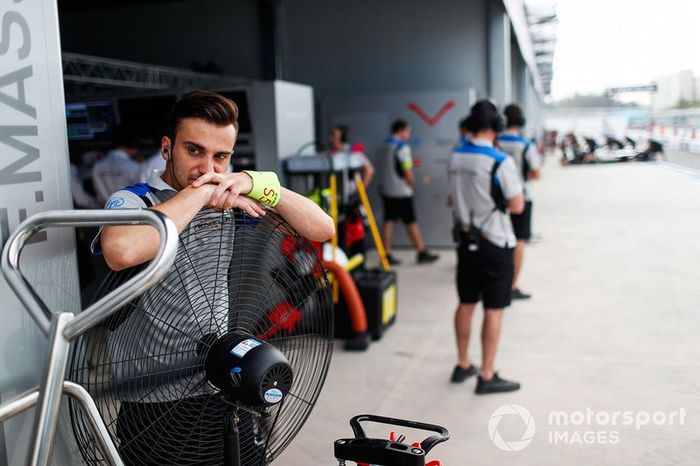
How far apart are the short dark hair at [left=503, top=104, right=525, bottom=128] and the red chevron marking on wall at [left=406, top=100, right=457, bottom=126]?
209 cm

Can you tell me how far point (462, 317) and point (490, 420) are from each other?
0.66 metres

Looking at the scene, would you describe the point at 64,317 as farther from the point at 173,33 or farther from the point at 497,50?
the point at 173,33

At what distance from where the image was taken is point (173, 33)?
9.61 metres

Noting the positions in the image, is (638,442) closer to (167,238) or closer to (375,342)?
(375,342)

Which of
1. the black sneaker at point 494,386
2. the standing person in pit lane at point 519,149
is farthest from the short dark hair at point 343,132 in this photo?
the black sneaker at point 494,386

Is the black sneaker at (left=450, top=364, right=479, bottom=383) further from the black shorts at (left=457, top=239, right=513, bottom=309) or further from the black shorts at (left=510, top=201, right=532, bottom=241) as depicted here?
the black shorts at (left=510, top=201, right=532, bottom=241)

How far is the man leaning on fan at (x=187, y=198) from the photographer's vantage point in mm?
1224

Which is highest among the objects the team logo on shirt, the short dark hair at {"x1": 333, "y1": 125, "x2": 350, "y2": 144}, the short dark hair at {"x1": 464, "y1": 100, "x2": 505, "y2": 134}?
the short dark hair at {"x1": 333, "y1": 125, "x2": 350, "y2": 144}

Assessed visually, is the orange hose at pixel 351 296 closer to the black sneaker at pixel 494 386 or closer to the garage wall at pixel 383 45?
the black sneaker at pixel 494 386

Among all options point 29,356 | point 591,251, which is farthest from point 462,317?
point 591,251

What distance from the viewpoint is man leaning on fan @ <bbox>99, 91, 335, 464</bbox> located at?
1.22m

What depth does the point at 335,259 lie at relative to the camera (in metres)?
4.66

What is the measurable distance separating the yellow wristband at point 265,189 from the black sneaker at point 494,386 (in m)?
2.54

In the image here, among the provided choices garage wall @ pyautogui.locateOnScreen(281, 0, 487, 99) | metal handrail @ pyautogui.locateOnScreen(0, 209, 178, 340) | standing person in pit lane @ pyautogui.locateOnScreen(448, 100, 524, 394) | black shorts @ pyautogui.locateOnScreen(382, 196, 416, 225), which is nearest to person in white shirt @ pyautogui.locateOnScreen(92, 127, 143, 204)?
black shorts @ pyautogui.locateOnScreen(382, 196, 416, 225)
